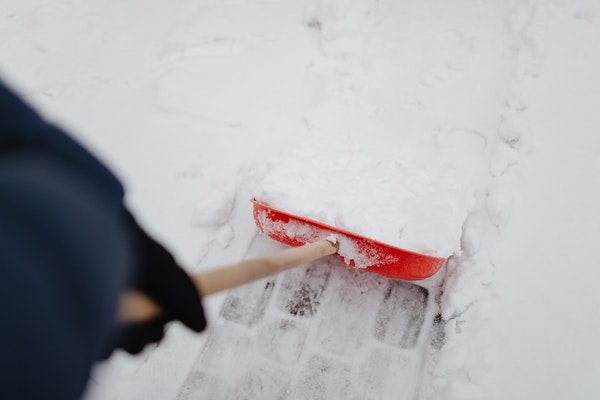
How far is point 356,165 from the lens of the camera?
2104mm

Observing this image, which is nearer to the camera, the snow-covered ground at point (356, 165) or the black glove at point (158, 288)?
the black glove at point (158, 288)

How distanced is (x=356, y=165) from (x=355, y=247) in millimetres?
523

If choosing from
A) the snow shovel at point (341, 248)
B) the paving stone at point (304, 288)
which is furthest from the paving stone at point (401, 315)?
the paving stone at point (304, 288)

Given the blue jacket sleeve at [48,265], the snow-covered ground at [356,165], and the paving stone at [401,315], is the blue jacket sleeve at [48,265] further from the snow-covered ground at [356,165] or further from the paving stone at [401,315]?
the paving stone at [401,315]

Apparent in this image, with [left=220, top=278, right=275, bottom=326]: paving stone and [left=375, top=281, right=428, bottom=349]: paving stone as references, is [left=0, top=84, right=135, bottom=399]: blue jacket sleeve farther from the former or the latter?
[left=375, top=281, right=428, bottom=349]: paving stone

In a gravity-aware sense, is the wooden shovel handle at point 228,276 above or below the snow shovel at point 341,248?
above

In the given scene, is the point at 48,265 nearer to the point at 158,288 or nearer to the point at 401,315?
the point at 158,288

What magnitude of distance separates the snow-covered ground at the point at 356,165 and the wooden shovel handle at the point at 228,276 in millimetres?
385

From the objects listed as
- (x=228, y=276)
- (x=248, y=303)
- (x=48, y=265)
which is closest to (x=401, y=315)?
(x=248, y=303)

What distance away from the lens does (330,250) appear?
5.58 ft

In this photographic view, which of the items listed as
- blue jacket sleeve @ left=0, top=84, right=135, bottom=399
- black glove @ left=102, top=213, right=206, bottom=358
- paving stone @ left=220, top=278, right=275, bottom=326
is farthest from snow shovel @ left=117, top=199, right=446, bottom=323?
blue jacket sleeve @ left=0, top=84, right=135, bottom=399

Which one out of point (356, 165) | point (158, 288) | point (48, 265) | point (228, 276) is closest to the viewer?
point (48, 265)

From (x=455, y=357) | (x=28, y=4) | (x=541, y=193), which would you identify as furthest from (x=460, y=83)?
(x=28, y=4)

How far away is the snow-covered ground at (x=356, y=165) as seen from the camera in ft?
5.59
